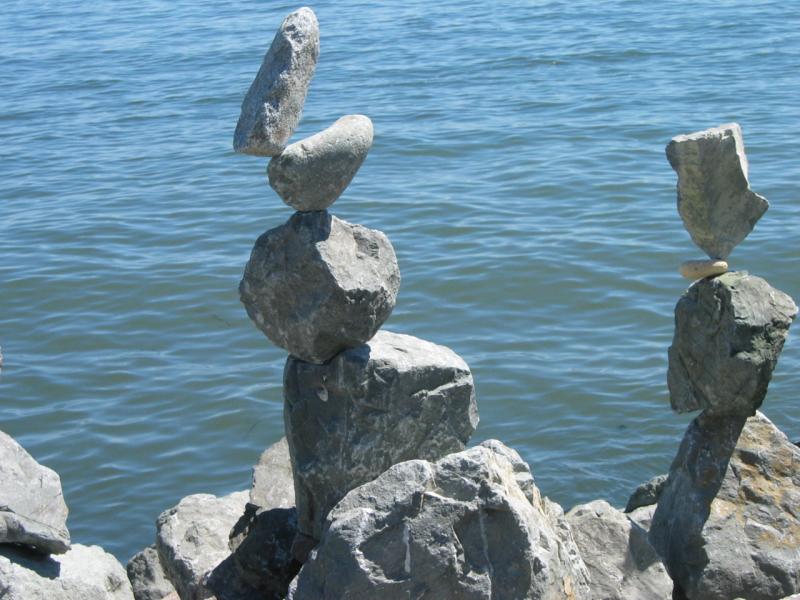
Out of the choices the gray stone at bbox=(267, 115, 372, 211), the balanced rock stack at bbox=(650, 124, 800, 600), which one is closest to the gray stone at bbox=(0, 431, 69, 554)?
the gray stone at bbox=(267, 115, 372, 211)

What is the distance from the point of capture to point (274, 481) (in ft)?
20.3

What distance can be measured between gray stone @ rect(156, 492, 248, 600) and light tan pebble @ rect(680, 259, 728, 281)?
89.4 inches

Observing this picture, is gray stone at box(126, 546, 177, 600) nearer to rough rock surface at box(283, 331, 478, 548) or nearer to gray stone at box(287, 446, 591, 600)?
rough rock surface at box(283, 331, 478, 548)

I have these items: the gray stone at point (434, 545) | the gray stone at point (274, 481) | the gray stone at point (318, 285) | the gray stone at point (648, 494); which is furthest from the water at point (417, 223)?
the gray stone at point (434, 545)

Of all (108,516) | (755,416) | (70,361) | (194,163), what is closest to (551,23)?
(194,163)

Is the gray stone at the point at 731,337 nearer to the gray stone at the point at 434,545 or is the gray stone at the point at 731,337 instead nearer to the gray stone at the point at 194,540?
the gray stone at the point at 434,545

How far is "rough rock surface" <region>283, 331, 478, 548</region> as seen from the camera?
5.21 metres

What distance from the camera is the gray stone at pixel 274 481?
6.05m

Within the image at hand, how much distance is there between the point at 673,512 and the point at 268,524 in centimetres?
169

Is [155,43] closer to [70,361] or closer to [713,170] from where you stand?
[70,361]

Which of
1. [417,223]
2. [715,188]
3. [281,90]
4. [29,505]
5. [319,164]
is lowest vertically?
[417,223]

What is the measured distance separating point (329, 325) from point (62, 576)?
1.36 m

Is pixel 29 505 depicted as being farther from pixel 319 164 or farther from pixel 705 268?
pixel 705 268

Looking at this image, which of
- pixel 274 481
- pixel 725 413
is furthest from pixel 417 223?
pixel 725 413
